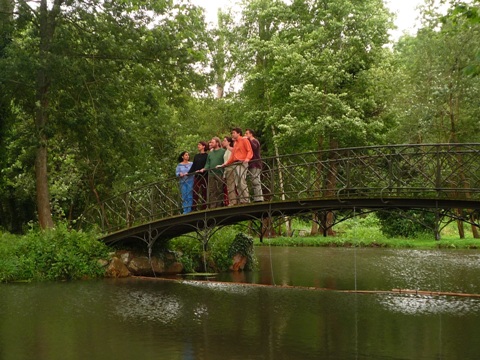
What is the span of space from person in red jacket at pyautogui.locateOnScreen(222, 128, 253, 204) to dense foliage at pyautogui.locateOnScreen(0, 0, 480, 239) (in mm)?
5064

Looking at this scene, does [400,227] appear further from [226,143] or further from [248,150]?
[248,150]

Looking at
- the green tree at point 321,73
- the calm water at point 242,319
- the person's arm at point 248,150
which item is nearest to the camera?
the calm water at point 242,319

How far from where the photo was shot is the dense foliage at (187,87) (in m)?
18.5

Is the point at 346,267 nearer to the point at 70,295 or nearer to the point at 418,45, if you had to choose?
the point at 70,295

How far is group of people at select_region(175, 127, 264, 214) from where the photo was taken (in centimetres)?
1534

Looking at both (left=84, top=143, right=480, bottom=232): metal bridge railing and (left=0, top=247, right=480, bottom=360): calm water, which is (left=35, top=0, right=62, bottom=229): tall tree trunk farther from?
(left=0, top=247, right=480, bottom=360): calm water

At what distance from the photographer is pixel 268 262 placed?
74.4ft

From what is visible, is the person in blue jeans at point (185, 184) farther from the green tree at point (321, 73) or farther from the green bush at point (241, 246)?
the green tree at point (321, 73)

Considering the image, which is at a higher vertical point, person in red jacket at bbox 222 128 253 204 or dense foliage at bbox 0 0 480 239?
dense foliage at bbox 0 0 480 239

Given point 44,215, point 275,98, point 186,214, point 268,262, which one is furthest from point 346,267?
point 275,98

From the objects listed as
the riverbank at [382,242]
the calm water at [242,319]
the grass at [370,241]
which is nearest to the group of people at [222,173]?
the calm water at [242,319]

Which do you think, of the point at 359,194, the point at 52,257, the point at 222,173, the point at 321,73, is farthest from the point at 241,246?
the point at 321,73

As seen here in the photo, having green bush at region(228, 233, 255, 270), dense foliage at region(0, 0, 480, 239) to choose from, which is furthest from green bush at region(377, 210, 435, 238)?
green bush at region(228, 233, 255, 270)

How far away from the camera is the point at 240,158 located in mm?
15516
